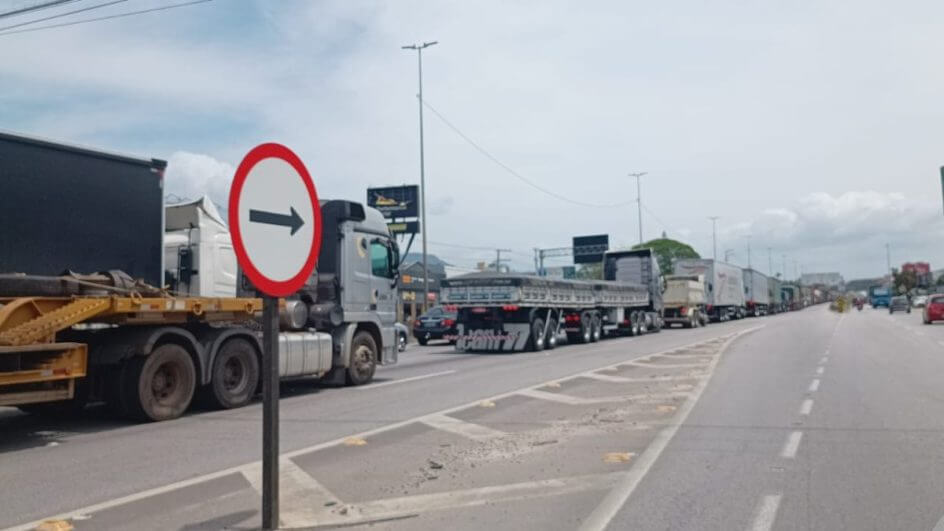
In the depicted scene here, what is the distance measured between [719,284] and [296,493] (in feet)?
155

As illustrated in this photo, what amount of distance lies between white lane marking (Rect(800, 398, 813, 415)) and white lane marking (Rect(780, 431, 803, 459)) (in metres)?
1.60

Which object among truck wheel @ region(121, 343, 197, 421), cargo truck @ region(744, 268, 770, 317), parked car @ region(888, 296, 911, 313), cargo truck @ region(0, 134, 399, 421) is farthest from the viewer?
parked car @ region(888, 296, 911, 313)

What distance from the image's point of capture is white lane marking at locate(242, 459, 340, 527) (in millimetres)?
5523

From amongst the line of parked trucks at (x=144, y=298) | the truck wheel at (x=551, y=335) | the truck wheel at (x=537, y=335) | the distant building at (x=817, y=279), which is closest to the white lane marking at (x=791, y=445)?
the line of parked trucks at (x=144, y=298)

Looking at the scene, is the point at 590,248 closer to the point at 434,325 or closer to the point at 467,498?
the point at 434,325

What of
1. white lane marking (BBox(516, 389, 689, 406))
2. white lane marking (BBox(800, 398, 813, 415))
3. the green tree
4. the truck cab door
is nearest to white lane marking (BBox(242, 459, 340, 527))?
white lane marking (BBox(516, 389, 689, 406))

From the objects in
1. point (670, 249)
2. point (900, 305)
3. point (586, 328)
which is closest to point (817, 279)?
point (670, 249)

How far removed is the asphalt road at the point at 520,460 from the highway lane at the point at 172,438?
3 cm

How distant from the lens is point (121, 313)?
29.9 feet

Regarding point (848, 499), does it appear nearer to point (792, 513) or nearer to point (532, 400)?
point (792, 513)

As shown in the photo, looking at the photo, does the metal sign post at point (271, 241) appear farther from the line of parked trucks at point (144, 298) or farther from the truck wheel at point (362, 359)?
the truck wheel at point (362, 359)

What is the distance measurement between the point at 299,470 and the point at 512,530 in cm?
258

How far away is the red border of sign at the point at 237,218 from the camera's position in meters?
4.62

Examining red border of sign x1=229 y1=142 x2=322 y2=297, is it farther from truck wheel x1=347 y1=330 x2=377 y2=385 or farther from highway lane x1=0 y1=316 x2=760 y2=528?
truck wheel x1=347 y1=330 x2=377 y2=385
